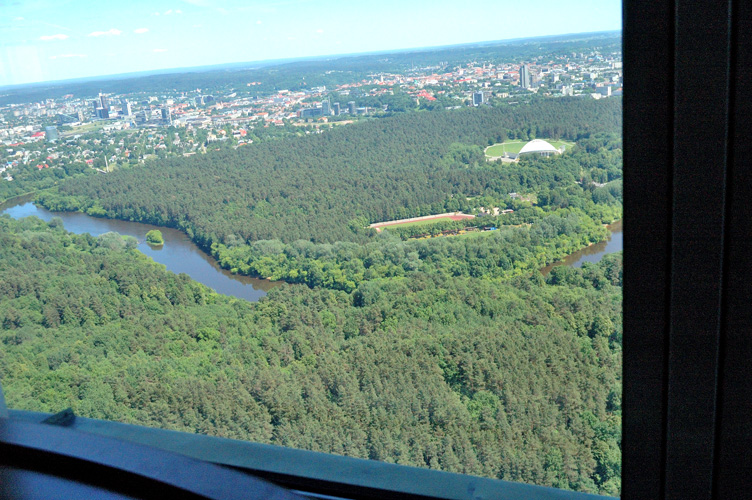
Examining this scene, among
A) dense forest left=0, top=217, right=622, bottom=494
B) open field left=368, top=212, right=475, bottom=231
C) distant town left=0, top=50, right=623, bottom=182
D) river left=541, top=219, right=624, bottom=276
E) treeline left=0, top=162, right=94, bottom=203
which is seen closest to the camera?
river left=541, top=219, right=624, bottom=276

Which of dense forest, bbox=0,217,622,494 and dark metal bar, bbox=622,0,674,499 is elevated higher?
dark metal bar, bbox=622,0,674,499

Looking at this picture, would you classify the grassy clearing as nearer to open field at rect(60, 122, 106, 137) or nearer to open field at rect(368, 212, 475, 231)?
open field at rect(368, 212, 475, 231)

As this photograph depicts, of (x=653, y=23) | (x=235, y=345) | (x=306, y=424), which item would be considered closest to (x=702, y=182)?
(x=653, y=23)

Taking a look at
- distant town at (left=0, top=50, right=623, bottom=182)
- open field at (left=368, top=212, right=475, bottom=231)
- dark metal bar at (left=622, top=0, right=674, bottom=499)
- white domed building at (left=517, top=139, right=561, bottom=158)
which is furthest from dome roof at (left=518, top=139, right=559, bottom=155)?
dark metal bar at (left=622, top=0, right=674, bottom=499)

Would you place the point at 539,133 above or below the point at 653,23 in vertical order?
below

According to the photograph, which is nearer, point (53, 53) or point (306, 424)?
point (306, 424)

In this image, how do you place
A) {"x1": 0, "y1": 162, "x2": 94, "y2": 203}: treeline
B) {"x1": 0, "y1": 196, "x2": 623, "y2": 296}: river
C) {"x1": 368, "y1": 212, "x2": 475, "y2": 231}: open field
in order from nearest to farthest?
{"x1": 368, "y1": 212, "x2": 475, "y2": 231}: open field, {"x1": 0, "y1": 196, "x2": 623, "y2": 296}: river, {"x1": 0, "y1": 162, "x2": 94, "y2": 203}: treeline

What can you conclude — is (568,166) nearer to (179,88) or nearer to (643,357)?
(643,357)
